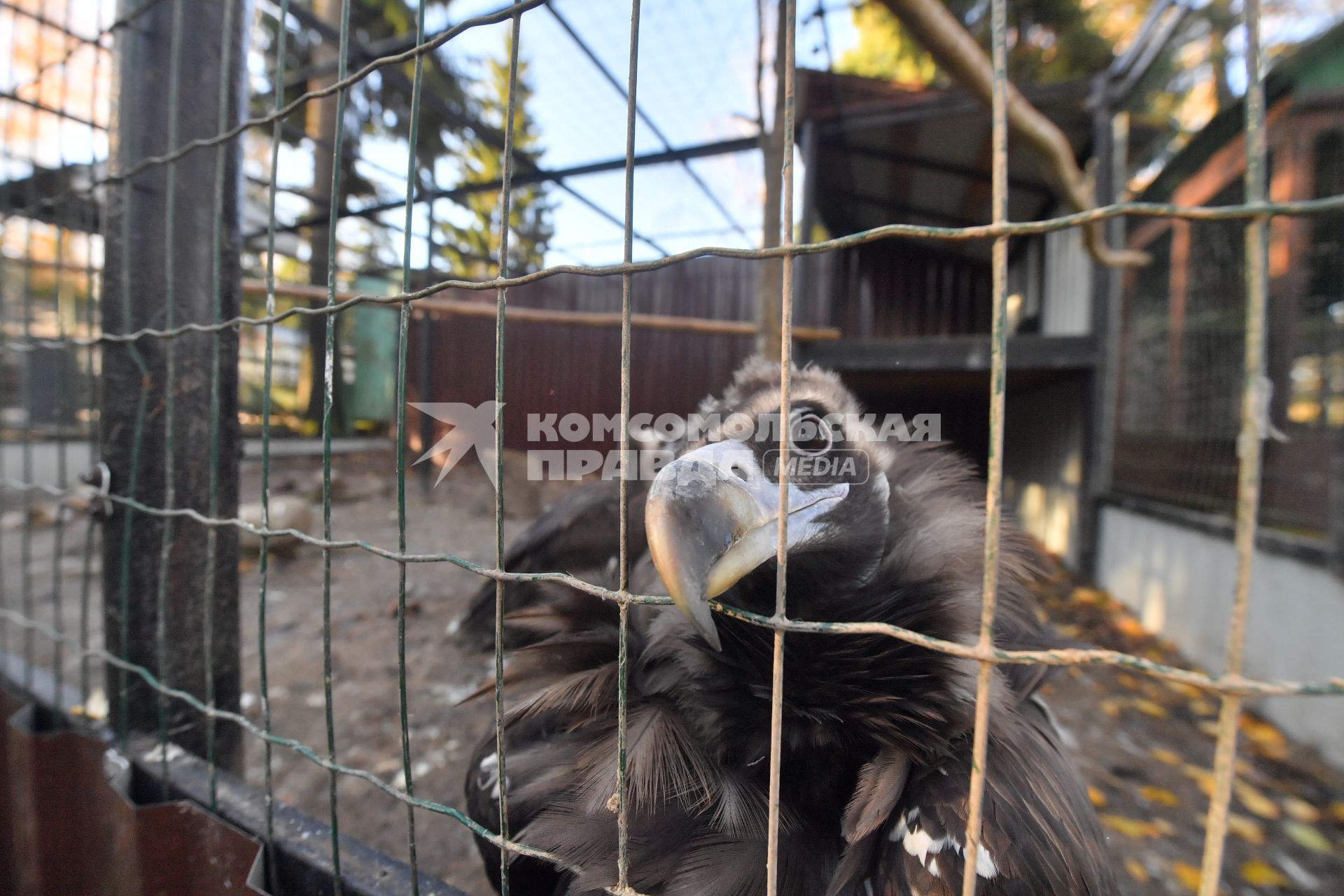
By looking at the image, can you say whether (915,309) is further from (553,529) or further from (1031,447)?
(553,529)

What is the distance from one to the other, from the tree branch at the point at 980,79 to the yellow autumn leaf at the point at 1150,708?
2343 millimetres

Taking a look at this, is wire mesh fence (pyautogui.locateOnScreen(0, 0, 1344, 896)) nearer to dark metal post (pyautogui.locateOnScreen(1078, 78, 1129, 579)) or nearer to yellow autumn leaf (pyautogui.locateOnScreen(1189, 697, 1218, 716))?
yellow autumn leaf (pyautogui.locateOnScreen(1189, 697, 1218, 716))

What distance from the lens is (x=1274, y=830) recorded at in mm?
2227

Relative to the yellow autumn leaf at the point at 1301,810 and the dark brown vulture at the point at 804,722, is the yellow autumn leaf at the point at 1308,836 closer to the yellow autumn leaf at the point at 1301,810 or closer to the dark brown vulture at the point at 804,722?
the yellow autumn leaf at the point at 1301,810

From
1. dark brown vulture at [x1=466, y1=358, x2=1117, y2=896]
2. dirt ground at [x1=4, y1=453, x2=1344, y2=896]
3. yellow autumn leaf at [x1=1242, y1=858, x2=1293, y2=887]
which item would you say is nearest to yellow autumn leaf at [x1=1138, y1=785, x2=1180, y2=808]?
dirt ground at [x1=4, y1=453, x2=1344, y2=896]

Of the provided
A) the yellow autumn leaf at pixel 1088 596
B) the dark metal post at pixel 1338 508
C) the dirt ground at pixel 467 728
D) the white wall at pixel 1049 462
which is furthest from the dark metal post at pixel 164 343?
the yellow autumn leaf at pixel 1088 596

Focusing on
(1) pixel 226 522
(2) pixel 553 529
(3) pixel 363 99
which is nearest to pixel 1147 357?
(2) pixel 553 529

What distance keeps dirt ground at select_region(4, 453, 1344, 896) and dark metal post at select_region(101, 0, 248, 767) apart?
2.29 feet

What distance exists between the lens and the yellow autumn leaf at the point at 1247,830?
218cm

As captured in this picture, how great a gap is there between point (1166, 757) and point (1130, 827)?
684mm

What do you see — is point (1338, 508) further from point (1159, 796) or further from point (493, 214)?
point (493, 214)

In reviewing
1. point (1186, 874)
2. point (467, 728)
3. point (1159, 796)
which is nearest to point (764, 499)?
point (467, 728)

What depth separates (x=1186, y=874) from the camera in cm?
203

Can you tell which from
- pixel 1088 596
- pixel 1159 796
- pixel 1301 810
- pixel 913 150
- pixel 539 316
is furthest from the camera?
pixel 913 150
